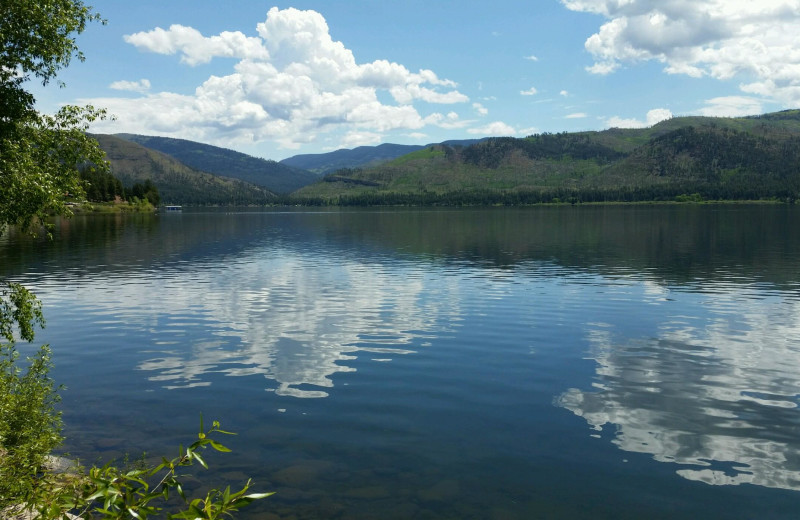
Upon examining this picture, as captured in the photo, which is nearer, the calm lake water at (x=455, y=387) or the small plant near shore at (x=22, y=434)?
the small plant near shore at (x=22, y=434)

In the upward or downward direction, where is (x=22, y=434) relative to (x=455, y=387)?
upward

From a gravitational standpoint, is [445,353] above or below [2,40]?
below

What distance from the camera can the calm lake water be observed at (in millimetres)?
19266

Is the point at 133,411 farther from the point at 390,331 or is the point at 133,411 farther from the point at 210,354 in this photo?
the point at 390,331

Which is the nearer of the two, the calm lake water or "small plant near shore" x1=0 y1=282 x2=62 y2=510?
"small plant near shore" x1=0 y1=282 x2=62 y2=510

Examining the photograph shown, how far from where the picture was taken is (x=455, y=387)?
29.7 meters

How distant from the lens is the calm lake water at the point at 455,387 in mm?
19266

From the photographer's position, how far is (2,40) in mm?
23609

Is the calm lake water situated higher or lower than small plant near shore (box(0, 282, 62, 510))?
lower

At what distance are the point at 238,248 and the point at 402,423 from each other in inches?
3745

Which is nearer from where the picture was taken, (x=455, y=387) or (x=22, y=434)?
(x=22, y=434)

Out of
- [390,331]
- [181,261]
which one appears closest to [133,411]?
[390,331]

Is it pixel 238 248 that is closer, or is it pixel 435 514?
pixel 435 514

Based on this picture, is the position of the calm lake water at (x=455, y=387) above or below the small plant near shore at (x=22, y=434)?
below
